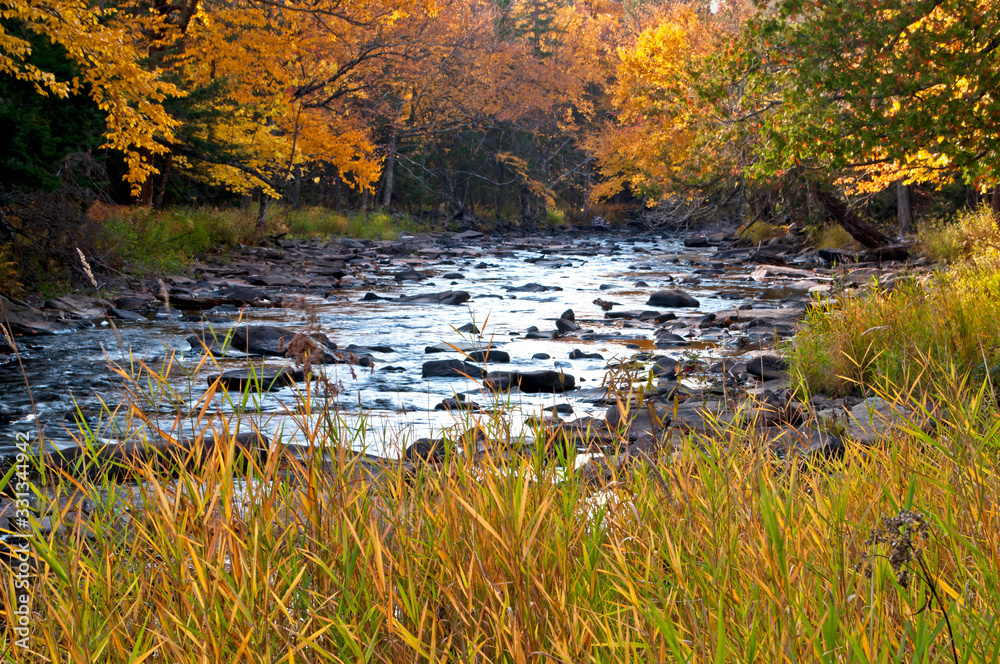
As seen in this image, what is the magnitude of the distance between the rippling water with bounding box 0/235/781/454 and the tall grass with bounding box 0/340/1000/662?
37cm

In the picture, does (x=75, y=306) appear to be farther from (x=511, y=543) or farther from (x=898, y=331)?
(x=511, y=543)

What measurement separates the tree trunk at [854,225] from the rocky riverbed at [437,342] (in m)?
0.86

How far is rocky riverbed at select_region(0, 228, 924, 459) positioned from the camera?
4086 mm

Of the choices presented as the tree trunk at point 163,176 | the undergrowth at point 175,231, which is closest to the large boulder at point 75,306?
the undergrowth at point 175,231

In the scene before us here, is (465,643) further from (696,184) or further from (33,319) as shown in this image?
(696,184)

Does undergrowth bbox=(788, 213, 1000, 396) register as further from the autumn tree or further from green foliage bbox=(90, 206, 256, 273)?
green foliage bbox=(90, 206, 256, 273)

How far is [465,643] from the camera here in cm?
181

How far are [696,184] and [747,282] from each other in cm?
461

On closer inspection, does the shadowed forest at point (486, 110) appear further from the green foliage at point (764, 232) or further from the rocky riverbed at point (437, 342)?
the rocky riverbed at point (437, 342)

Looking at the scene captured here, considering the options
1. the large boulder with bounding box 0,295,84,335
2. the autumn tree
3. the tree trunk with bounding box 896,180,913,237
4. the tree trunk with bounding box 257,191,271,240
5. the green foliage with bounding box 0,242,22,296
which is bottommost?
the large boulder with bounding box 0,295,84,335

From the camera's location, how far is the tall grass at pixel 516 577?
1.58 metres

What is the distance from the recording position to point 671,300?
1415 centimetres

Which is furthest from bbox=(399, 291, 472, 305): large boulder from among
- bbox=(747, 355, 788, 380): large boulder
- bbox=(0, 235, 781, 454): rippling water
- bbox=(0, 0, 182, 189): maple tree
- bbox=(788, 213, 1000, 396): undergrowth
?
bbox=(788, 213, 1000, 396): undergrowth

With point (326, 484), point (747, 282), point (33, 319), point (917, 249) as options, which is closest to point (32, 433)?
point (326, 484)
